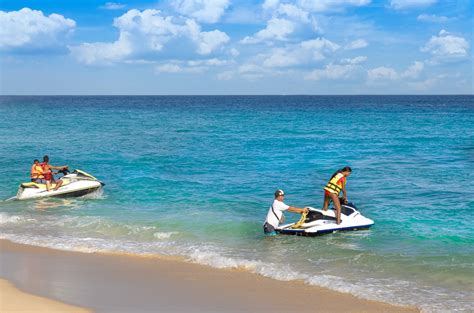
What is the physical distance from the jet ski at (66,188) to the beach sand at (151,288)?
7.66m

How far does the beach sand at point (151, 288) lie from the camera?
9.95 meters

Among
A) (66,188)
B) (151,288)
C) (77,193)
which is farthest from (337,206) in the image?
(66,188)

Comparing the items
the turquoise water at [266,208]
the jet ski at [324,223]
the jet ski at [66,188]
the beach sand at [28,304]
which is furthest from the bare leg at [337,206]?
the jet ski at [66,188]

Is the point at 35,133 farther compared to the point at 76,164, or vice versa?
the point at 35,133

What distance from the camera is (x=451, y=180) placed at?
78.2 ft

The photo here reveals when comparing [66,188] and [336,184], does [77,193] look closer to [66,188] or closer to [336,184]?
[66,188]

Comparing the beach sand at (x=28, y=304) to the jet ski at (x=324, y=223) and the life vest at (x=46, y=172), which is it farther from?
the life vest at (x=46, y=172)

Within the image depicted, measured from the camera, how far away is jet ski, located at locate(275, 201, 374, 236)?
15.2m

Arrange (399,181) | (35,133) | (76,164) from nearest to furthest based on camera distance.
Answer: (399,181)
(76,164)
(35,133)

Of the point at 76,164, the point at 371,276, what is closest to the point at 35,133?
the point at 76,164

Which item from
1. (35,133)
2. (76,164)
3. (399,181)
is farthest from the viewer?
(35,133)

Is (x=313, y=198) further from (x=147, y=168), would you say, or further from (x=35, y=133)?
(x=35, y=133)

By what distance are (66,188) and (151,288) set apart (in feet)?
36.3

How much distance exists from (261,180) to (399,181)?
5395 millimetres
